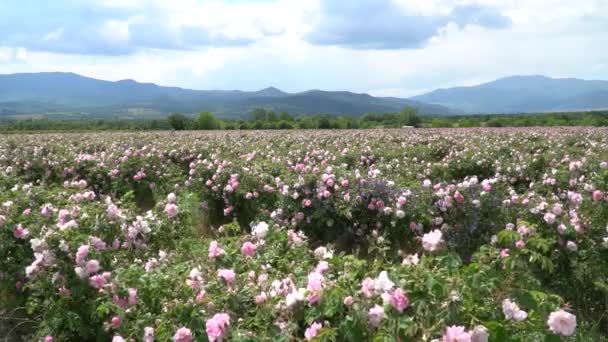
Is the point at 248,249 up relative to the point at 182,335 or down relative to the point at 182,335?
up

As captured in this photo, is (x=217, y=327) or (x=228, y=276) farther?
(x=228, y=276)

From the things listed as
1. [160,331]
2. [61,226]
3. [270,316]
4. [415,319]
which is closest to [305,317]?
[270,316]

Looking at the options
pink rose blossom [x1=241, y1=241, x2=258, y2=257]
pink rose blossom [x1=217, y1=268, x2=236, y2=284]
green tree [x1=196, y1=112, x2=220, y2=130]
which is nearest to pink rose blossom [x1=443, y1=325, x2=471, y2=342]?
pink rose blossom [x1=217, y1=268, x2=236, y2=284]

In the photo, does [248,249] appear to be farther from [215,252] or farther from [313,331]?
[313,331]

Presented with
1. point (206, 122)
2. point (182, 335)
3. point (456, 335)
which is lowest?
point (206, 122)

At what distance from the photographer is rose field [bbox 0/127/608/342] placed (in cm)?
225

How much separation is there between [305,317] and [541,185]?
5.50 meters

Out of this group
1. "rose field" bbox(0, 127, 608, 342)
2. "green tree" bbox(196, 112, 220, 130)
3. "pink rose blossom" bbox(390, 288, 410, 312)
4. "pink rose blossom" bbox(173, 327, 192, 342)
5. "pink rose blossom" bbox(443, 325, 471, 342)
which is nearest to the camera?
"pink rose blossom" bbox(443, 325, 471, 342)

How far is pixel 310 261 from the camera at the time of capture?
331cm

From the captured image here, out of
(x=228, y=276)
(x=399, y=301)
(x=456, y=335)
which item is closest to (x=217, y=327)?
(x=228, y=276)

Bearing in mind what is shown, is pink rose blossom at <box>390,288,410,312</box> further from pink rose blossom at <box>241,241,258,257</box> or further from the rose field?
pink rose blossom at <box>241,241,258,257</box>

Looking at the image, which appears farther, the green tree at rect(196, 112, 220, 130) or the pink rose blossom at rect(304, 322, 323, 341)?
the green tree at rect(196, 112, 220, 130)

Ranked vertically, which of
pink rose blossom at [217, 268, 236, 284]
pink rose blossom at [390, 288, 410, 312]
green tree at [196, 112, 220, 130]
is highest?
pink rose blossom at [390, 288, 410, 312]

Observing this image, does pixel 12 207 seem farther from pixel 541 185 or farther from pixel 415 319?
pixel 541 185
